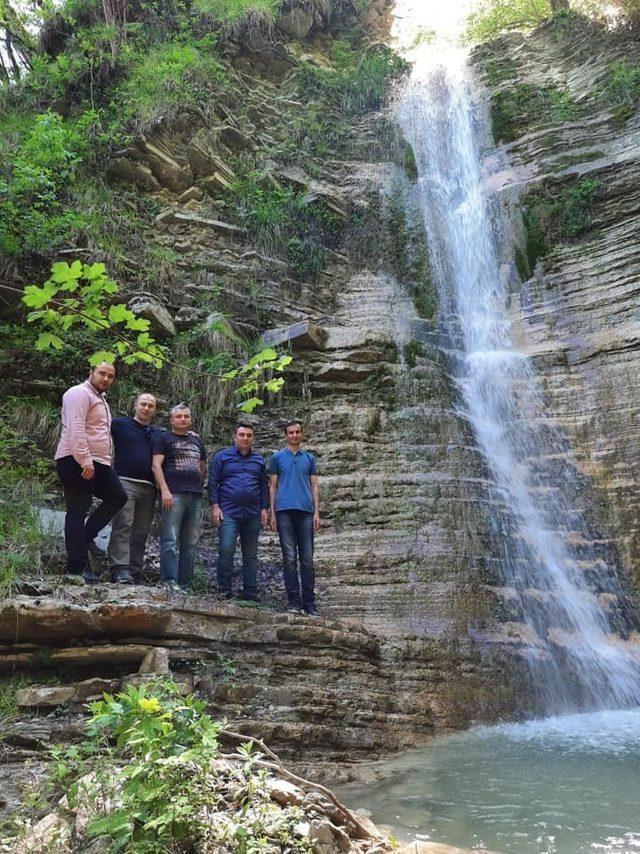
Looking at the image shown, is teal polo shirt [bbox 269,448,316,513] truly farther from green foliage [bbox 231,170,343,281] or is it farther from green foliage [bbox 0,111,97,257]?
green foliage [bbox 231,170,343,281]

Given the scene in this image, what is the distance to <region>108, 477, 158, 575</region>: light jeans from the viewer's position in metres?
5.55

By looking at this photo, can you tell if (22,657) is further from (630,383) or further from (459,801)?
(630,383)

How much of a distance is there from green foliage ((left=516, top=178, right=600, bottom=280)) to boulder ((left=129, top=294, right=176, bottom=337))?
6.78m

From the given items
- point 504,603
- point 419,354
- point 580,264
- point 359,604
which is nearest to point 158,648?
point 359,604

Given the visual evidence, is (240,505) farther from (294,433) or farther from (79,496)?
(79,496)

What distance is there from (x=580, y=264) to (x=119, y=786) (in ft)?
37.6

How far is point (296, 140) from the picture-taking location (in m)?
14.5

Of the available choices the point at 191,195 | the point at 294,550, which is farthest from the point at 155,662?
the point at 191,195

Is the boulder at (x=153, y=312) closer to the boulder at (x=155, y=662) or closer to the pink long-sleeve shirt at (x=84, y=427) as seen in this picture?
the pink long-sleeve shirt at (x=84, y=427)

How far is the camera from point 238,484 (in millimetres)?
6086

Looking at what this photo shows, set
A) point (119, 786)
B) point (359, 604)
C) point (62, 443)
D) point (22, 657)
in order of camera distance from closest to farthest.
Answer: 1. point (119, 786)
2. point (22, 657)
3. point (62, 443)
4. point (359, 604)

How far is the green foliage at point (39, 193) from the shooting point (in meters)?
8.44

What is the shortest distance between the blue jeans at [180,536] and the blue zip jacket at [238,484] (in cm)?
26

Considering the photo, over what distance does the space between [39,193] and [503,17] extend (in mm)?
15890
